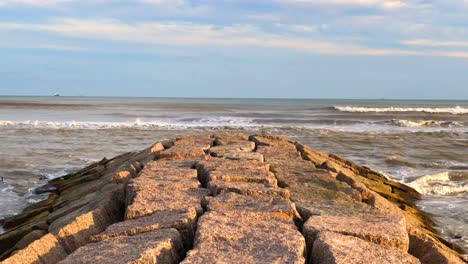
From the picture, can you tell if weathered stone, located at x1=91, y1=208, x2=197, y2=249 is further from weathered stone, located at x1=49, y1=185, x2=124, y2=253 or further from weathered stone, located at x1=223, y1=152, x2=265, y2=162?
weathered stone, located at x1=223, y1=152, x2=265, y2=162

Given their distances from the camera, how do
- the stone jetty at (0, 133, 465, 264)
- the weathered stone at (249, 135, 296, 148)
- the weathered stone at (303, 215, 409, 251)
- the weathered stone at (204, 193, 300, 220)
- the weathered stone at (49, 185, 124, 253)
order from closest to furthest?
the stone jetty at (0, 133, 465, 264), the weathered stone at (303, 215, 409, 251), the weathered stone at (49, 185, 124, 253), the weathered stone at (204, 193, 300, 220), the weathered stone at (249, 135, 296, 148)

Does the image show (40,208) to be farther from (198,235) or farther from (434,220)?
(434,220)

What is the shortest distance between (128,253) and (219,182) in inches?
71.9

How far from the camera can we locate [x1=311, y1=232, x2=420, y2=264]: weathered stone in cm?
282

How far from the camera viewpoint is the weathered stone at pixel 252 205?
3.73m

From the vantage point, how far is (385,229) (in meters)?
3.41

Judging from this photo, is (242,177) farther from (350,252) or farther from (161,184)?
(350,252)

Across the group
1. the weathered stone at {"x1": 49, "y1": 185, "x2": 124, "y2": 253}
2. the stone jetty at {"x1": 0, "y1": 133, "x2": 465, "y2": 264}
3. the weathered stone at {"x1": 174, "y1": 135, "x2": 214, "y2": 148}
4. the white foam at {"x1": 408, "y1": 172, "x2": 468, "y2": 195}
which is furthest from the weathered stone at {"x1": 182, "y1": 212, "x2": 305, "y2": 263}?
the white foam at {"x1": 408, "y1": 172, "x2": 468, "y2": 195}

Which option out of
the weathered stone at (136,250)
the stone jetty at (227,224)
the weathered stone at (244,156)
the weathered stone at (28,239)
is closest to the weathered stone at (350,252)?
the stone jetty at (227,224)

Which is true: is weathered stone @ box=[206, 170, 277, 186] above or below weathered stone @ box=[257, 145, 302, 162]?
above

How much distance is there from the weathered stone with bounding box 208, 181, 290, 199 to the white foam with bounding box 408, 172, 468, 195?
4.96 m

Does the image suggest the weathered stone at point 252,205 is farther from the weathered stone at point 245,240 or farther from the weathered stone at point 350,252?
the weathered stone at point 350,252

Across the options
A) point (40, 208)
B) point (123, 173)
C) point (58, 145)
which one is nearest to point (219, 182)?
point (123, 173)

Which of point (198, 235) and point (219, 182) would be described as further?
point (219, 182)
